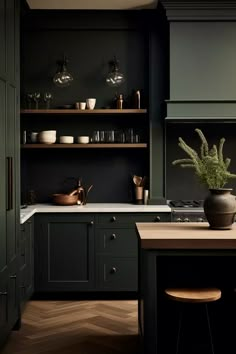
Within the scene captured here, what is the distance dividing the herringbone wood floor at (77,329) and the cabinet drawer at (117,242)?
487 mm

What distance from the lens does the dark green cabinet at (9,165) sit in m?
3.85

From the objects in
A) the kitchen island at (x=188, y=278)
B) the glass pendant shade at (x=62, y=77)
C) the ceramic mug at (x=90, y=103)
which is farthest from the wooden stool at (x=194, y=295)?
the glass pendant shade at (x=62, y=77)

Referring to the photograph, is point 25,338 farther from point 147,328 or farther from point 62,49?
point 62,49

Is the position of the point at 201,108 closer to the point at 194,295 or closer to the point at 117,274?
the point at 117,274

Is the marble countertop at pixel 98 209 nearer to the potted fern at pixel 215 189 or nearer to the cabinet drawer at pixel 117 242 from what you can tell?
the cabinet drawer at pixel 117 242

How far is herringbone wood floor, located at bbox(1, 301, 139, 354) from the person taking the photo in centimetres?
416

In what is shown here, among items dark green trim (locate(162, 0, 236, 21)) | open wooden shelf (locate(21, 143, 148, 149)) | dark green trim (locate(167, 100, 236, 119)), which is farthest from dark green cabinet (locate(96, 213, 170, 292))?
dark green trim (locate(162, 0, 236, 21))

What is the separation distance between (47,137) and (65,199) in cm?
64

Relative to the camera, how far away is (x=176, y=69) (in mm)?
5551

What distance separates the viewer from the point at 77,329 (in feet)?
15.1

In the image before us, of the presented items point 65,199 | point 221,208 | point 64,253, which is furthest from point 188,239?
point 65,199

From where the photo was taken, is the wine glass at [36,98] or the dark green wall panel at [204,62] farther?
the wine glass at [36,98]

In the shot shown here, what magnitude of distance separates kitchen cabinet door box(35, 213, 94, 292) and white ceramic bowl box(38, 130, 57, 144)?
765 mm

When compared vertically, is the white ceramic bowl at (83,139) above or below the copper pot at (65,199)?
above
